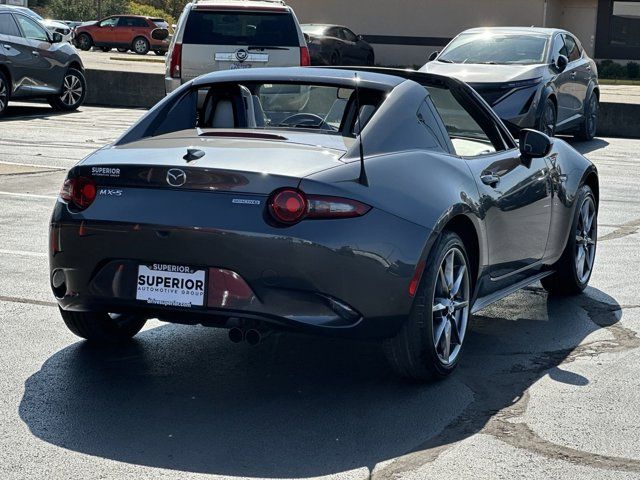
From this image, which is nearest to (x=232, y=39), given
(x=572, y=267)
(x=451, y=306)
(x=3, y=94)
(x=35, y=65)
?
(x=3, y=94)

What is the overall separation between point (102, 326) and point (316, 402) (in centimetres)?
139

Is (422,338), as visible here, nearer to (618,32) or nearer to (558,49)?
(558,49)

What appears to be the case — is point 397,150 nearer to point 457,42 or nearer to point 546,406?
point 546,406

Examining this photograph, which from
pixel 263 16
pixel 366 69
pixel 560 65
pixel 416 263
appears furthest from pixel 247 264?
pixel 560 65

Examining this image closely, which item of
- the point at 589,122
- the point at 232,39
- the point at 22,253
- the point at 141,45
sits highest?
the point at 232,39

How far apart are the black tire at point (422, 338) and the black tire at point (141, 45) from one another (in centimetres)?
4937

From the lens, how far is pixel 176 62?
16.2 metres

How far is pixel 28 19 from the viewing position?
21.2 m

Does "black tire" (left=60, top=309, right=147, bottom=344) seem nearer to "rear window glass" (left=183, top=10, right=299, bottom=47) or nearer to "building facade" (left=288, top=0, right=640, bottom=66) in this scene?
"rear window glass" (left=183, top=10, right=299, bottom=47)

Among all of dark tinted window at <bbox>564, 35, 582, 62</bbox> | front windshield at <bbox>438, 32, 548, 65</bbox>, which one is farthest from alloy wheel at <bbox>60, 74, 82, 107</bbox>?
dark tinted window at <bbox>564, 35, 582, 62</bbox>

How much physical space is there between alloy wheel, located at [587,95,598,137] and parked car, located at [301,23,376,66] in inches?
671

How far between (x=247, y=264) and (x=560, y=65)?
12704 mm

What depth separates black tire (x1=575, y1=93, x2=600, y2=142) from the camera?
18953 mm

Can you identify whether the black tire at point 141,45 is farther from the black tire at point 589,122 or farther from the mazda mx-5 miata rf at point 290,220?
the mazda mx-5 miata rf at point 290,220
